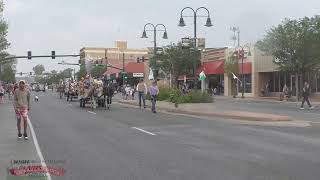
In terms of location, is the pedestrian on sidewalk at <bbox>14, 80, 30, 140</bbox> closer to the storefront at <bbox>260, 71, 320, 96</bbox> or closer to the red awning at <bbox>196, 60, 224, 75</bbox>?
the storefront at <bbox>260, 71, 320, 96</bbox>

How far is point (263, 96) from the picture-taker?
6375 cm

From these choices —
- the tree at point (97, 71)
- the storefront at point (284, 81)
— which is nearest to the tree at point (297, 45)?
the storefront at point (284, 81)

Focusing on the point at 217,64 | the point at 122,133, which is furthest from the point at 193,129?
the point at 217,64

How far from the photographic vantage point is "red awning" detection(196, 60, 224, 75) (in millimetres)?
72637

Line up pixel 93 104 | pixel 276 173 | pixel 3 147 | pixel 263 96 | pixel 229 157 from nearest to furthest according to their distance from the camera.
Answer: pixel 276 173 < pixel 229 157 < pixel 3 147 < pixel 93 104 < pixel 263 96

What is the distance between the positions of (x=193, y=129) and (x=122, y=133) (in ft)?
8.69

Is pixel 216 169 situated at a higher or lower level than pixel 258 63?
lower

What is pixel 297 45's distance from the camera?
5044 centimetres

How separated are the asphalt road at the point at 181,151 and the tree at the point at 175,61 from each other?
175 ft

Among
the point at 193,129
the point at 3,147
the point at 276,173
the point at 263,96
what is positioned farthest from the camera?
the point at 263,96

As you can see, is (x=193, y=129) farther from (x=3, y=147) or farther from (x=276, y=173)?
(x=276, y=173)

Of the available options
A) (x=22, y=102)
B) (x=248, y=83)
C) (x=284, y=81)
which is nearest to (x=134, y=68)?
(x=248, y=83)

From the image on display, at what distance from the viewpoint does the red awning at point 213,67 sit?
72637 mm

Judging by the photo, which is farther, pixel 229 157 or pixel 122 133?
pixel 122 133
